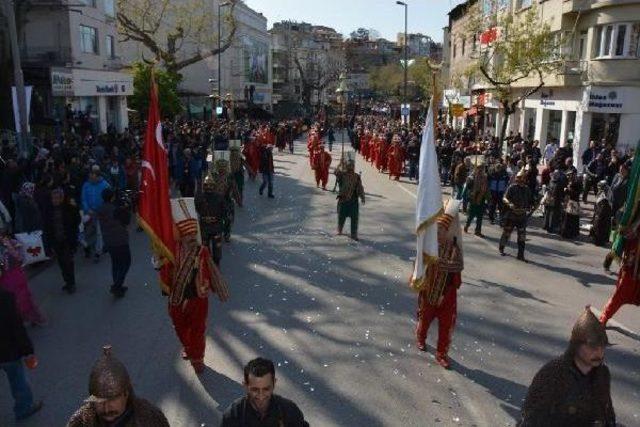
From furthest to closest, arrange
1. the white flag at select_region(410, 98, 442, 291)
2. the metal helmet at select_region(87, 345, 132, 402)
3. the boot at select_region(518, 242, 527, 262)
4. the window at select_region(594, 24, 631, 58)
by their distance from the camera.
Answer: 1. the window at select_region(594, 24, 631, 58)
2. the boot at select_region(518, 242, 527, 262)
3. the white flag at select_region(410, 98, 442, 291)
4. the metal helmet at select_region(87, 345, 132, 402)

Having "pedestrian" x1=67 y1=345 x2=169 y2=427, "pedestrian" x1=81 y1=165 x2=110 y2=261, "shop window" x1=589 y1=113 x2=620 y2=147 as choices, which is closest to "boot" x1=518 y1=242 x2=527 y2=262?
"pedestrian" x1=81 y1=165 x2=110 y2=261

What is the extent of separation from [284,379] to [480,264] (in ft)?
18.0

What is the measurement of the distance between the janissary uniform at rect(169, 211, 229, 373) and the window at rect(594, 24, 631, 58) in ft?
68.6

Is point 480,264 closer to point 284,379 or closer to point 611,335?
point 611,335

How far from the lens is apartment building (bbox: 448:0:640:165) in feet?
73.3

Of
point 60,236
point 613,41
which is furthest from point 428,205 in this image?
point 613,41

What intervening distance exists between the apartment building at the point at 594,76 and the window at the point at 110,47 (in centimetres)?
2102

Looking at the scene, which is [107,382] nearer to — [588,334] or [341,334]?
[588,334]

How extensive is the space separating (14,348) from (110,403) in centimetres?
239

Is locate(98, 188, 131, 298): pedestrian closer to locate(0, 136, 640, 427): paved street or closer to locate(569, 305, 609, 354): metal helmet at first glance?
locate(0, 136, 640, 427): paved street

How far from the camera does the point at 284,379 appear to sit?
612 centimetres

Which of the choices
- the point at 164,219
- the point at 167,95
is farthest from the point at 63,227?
the point at 167,95

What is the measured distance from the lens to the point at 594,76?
23359mm

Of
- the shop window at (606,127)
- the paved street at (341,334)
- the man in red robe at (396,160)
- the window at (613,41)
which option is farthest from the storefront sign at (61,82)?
the shop window at (606,127)
